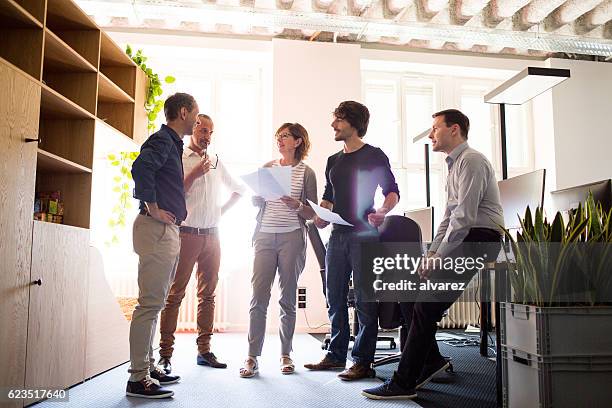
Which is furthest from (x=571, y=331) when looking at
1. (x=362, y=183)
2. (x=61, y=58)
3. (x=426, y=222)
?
(x=61, y=58)

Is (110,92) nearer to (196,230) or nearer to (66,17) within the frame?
(66,17)

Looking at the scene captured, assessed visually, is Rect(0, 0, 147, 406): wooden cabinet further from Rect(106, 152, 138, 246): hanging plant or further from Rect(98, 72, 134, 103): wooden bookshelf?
Rect(106, 152, 138, 246): hanging plant

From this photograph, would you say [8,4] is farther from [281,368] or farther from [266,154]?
[266,154]

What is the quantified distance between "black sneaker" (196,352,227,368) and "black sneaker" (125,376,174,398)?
2.24 ft

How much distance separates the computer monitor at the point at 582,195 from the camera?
269 centimetres

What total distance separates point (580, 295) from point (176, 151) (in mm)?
1769

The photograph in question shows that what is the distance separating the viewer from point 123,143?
3.30m

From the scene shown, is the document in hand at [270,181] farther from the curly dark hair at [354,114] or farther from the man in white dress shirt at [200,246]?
the curly dark hair at [354,114]

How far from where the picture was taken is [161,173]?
2.38 meters

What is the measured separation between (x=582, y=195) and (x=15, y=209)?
9.06 ft

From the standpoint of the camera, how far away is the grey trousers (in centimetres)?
284

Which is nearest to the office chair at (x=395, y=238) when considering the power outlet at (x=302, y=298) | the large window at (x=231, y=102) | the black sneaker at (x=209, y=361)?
the black sneaker at (x=209, y=361)

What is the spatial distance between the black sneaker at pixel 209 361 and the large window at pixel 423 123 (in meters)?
3.06

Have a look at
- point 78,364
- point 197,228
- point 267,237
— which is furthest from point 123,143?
point 78,364
